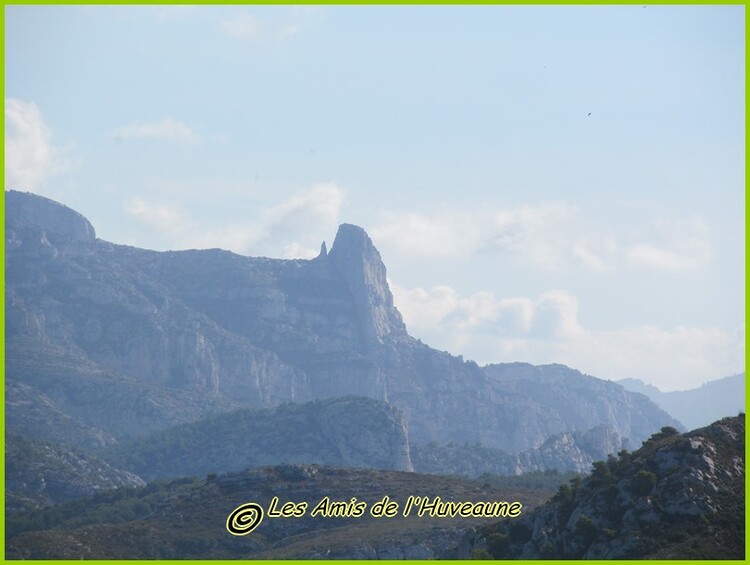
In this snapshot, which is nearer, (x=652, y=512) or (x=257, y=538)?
(x=652, y=512)

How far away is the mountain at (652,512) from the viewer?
335 ft

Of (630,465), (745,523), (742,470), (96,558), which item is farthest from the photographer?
(96,558)

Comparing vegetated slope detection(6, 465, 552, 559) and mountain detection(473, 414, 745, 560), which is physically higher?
vegetated slope detection(6, 465, 552, 559)

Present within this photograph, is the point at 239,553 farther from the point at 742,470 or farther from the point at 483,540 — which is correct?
the point at 742,470

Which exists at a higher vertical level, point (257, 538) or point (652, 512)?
point (257, 538)

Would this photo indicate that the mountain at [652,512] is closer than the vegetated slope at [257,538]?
Yes

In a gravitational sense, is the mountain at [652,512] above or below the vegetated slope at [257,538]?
below

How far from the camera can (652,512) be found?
10644 cm

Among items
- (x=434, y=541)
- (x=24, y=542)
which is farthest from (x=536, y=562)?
(x=24, y=542)

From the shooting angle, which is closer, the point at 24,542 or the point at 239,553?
the point at 24,542

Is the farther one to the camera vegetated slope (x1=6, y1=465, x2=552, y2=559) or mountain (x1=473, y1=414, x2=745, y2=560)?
vegetated slope (x1=6, y1=465, x2=552, y2=559)

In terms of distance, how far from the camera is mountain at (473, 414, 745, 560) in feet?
335

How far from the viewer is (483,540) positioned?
11706 cm

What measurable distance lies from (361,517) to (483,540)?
239 feet
